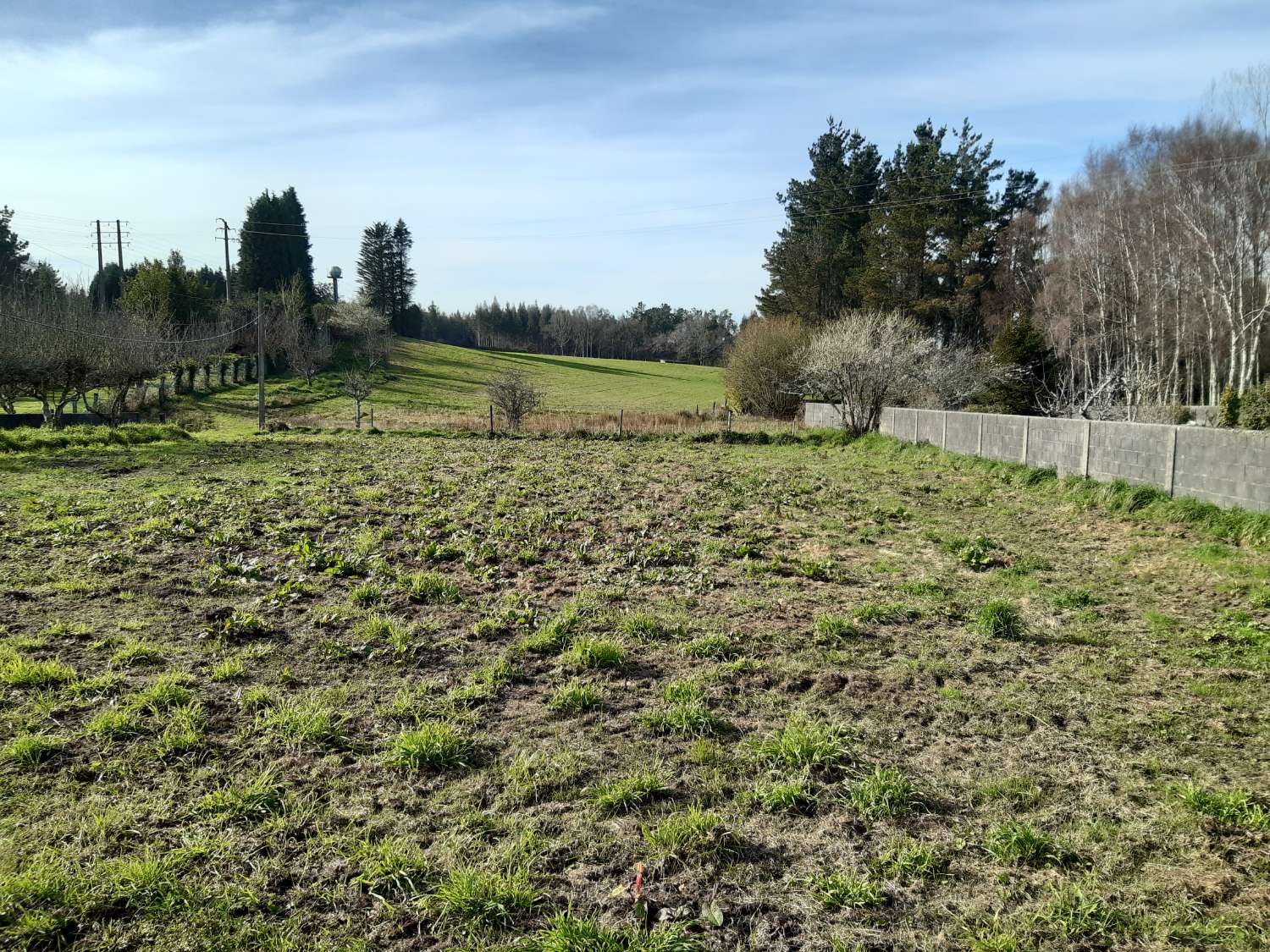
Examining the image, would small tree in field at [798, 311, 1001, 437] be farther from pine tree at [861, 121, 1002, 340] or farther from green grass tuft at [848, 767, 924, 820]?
green grass tuft at [848, 767, 924, 820]

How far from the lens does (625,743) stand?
4535 millimetres

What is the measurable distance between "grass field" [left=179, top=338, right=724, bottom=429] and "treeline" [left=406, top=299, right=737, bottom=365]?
75.4 ft

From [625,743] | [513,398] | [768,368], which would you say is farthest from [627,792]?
[768,368]

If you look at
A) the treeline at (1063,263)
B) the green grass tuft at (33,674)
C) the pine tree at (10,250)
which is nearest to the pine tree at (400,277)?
the pine tree at (10,250)

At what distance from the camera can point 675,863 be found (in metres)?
3.38

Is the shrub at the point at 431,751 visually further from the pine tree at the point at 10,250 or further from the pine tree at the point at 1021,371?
the pine tree at the point at 10,250

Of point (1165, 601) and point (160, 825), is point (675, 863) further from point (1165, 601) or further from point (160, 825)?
point (1165, 601)

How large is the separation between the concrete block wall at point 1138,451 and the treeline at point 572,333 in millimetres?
87689

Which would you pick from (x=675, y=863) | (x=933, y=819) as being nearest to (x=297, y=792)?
(x=675, y=863)

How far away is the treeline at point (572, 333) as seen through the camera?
4353 inches

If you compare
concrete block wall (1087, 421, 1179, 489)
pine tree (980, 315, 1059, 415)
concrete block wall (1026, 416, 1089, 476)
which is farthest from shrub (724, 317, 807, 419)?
concrete block wall (1087, 421, 1179, 489)

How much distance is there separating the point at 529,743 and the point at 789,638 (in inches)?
109

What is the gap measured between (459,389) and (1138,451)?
4943 cm

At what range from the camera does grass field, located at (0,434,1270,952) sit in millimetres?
3041
